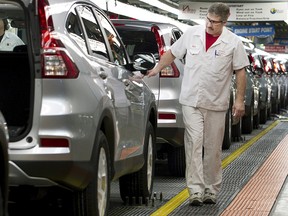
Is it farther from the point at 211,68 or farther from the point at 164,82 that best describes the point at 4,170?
the point at 164,82

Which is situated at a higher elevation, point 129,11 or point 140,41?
point 140,41

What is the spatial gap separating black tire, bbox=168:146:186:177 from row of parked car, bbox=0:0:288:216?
2212 millimetres

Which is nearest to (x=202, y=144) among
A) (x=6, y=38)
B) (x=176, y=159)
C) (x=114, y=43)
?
(x=114, y=43)

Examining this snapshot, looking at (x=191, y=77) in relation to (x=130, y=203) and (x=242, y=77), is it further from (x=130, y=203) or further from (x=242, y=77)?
(x=130, y=203)

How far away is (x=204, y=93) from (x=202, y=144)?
1.63ft

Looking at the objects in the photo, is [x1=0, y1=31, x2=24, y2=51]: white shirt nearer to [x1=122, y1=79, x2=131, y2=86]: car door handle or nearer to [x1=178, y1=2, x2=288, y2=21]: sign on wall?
[x1=122, y1=79, x2=131, y2=86]: car door handle

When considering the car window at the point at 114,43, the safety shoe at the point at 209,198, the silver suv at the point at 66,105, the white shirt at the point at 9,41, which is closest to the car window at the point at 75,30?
the silver suv at the point at 66,105

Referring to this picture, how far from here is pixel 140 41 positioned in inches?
444

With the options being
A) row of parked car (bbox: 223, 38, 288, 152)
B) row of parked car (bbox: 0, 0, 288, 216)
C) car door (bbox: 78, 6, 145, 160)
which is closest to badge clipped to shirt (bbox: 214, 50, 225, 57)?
row of parked car (bbox: 0, 0, 288, 216)

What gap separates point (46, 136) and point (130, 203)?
112 inches

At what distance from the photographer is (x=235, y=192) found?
1017 centimetres

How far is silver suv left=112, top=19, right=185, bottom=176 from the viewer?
10742 mm

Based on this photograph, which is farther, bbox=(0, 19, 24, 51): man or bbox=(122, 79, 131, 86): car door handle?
bbox=(0, 19, 24, 51): man

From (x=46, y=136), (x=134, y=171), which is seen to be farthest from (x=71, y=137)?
(x=134, y=171)
